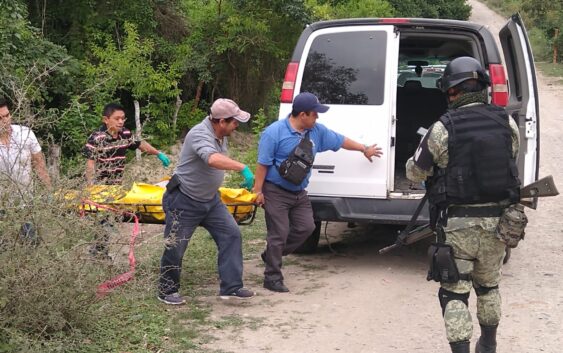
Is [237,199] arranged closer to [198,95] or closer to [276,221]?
[276,221]

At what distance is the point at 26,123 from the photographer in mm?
4406

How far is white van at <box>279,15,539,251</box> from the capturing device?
6055 millimetres

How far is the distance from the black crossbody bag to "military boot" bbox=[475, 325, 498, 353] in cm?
194

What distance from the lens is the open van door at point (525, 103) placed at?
20.4 feet

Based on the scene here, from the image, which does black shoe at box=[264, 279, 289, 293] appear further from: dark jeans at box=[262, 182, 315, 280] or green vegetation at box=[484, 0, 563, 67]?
green vegetation at box=[484, 0, 563, 67]

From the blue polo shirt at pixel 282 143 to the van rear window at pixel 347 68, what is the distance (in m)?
0.51

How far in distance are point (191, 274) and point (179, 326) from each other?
134 cm

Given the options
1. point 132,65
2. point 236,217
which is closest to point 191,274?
point 236,217

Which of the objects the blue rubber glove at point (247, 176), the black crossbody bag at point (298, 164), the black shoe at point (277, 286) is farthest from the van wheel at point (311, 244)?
the blue rubber glove at point (247, 176)

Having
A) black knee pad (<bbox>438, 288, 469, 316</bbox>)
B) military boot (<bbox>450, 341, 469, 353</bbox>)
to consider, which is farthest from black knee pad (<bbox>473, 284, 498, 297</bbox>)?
military boot (<bbox>450, 341, 469, 353</bbox>)

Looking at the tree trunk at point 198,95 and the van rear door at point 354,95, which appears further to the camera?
the tree trunk at point 198,95

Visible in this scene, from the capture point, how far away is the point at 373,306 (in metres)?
5.50

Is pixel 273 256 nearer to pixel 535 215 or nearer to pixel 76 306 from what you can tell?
pixel 76 306

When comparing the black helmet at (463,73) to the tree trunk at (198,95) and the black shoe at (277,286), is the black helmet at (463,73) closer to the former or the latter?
the black shoe at (277,286)
